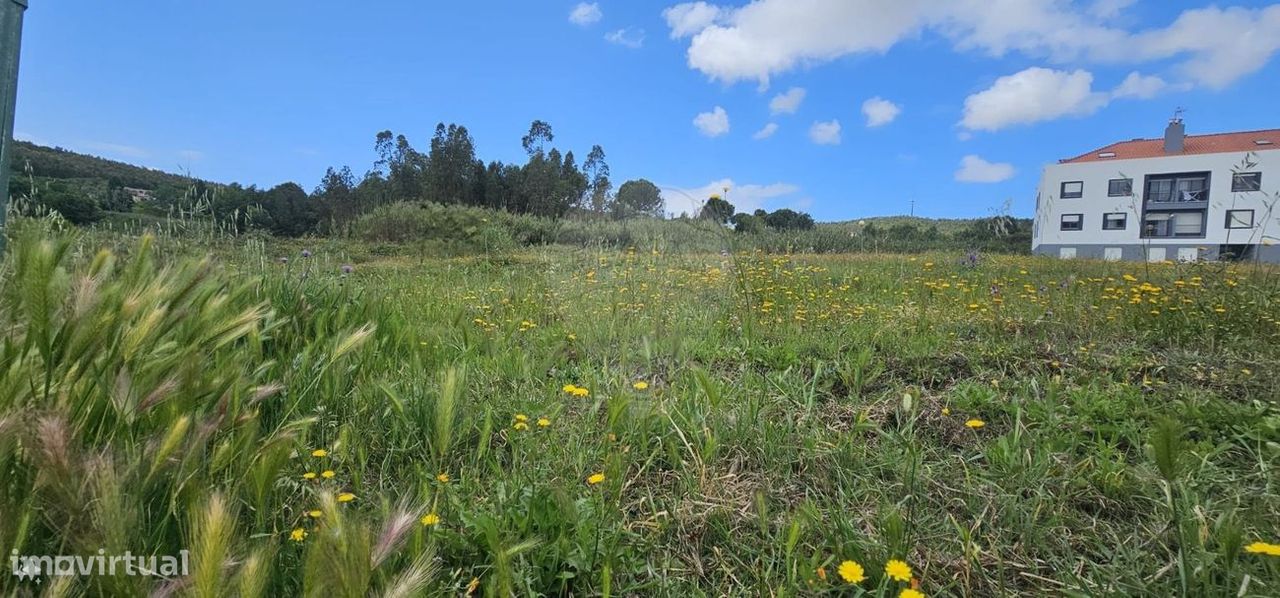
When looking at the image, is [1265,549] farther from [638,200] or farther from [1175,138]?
[1175,138]

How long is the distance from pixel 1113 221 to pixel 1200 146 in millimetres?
8381

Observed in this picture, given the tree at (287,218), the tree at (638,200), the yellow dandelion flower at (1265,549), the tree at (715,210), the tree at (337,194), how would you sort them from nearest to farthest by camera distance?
the yellow dandelion flower at (1265,549) → the tree at (715,210) → the tree at (638,200) → the tree at (287,218) → the tree at (337,194)

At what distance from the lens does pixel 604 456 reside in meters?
1.70

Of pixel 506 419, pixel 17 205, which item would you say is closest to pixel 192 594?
pixel 506 419

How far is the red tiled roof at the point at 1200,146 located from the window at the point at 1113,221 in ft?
15.8

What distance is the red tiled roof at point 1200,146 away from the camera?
129ft

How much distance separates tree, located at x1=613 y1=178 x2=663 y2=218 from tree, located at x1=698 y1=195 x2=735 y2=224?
2.91 ft

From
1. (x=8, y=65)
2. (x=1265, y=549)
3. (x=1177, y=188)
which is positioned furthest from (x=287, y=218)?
(x=1177, y=188)

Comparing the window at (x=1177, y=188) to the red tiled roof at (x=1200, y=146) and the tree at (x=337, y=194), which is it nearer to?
the red tiled roof at (x=1200, y=146)

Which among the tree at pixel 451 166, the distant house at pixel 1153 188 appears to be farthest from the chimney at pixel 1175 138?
the tree at pixel 451 166

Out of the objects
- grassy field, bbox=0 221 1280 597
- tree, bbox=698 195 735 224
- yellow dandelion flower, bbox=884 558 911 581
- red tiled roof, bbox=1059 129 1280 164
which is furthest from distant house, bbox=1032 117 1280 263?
yellow dandelion flower, bbox=884 558 911 581

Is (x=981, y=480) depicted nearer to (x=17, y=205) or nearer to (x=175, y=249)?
(x=175, y=249)

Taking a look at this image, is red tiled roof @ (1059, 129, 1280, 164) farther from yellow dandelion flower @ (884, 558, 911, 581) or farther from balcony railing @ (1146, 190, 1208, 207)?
yellow dandelion flower @ (884, 558, 911, 581)

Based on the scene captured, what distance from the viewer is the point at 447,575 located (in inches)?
48.9
